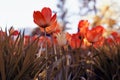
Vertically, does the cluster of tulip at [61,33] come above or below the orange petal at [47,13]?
below

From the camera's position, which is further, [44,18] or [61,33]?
[61,33]

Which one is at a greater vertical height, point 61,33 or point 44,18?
point 44,18

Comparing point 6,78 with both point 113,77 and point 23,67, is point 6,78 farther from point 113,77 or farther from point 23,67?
point 113,77

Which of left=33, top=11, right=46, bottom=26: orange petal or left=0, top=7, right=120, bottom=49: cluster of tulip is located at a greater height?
left=33, top=11, right=46, bottom=26: orange petal

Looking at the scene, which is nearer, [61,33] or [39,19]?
[39,19]

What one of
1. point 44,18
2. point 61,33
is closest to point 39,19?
point 44,18

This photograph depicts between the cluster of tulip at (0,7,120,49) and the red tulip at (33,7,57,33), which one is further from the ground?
the red tulip at (33,7,57,33)

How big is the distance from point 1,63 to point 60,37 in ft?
2.27

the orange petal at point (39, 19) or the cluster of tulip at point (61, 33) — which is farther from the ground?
the orange petal at point (39, 19)

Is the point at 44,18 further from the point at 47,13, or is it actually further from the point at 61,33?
the point at 61,33

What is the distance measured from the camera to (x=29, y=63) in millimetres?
2100

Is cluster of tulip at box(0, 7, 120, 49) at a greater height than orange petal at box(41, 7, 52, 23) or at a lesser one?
lesser

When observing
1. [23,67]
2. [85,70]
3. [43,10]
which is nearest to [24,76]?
[23,67]

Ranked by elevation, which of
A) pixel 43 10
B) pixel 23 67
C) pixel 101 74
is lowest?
pixel 101 74
